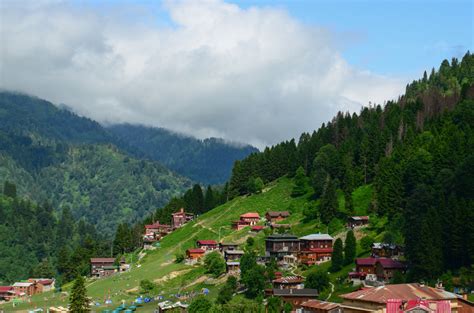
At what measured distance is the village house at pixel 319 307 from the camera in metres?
101

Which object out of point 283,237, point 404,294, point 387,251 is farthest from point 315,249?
point 404,294

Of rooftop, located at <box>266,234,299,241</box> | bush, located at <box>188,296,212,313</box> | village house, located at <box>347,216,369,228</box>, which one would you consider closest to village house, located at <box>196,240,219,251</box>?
rooftop, located at <box>266,234,299,241</box>

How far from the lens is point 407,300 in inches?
3652

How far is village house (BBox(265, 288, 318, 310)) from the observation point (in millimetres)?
113750

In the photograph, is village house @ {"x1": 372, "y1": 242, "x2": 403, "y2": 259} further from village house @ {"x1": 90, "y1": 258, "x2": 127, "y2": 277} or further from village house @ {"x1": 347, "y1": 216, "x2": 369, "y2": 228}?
village house @ {"x1": 90, "y1": 258, "x2": 127, "y2": 277}

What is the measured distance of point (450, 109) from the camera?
604 feet

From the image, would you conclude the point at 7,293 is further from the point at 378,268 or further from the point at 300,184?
the point at 378,268

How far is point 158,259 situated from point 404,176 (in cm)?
6382

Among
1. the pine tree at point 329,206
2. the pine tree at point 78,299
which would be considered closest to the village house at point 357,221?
the pine tree at point 329,206

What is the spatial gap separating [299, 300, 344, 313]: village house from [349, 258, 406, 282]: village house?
1339 centimetres

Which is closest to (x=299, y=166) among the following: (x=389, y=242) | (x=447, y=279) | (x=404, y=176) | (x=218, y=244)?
(x=218, y=244)

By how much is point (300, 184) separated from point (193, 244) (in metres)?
32.3

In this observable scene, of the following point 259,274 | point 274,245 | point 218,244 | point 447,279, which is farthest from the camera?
point 218,244

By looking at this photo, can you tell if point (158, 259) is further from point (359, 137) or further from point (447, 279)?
point (447, 279)
